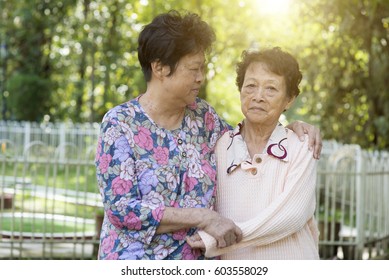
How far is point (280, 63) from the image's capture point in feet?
10.6

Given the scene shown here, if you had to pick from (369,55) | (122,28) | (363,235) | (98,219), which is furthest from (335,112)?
(122,28)

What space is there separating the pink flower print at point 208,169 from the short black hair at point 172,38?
15.5 inches

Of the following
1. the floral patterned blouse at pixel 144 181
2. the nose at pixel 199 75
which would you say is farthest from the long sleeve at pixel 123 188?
the nose at pixel 199 75

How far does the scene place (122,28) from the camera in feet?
70.4

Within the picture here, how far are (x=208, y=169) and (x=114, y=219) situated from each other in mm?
444

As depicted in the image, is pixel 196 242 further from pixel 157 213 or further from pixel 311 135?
pixel 311 135

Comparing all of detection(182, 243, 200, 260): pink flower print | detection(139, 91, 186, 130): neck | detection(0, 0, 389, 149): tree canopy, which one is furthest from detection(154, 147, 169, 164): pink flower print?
detection(0, 0, 389, 149): tree canopy

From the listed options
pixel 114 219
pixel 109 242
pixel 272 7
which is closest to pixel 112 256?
pixel 109 242

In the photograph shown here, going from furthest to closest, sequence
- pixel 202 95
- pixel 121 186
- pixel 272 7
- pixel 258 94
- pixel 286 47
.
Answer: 1. pixel 272 7
2. pixel 202 95
3. pixel 286 47
4. pixel 258 94
5. pixel 121 186

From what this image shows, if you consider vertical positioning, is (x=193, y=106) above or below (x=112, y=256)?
above

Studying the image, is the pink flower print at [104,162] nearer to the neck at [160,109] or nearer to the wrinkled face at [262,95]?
the neck at [160,109]

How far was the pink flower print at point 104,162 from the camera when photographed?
302 centimetres

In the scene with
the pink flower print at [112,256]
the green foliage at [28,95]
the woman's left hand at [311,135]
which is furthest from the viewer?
the green foliage at [28,95]
